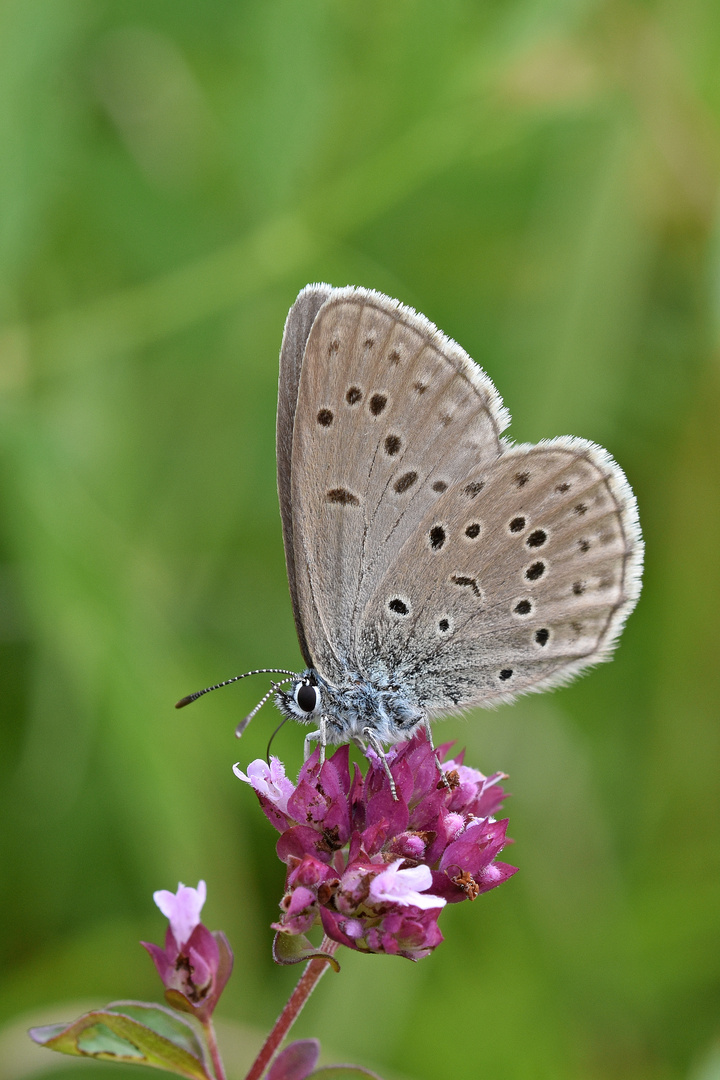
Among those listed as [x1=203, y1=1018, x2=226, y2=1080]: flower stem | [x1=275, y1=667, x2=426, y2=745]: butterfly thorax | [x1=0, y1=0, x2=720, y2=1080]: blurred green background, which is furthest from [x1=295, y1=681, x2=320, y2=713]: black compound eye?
[x1=0, y1=0, x2=720, y2=1080]: blurred green background

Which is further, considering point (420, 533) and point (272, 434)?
point (272, 434)

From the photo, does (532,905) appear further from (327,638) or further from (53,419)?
(53,419)

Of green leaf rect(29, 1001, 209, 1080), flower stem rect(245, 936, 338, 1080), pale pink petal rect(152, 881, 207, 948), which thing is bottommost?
flower stem rect(245, 936, 338, 1080)

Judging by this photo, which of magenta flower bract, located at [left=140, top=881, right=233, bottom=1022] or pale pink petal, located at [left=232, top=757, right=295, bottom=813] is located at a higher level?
pale pink petal, located at [left=232, top=757, right=295, bottom=813]

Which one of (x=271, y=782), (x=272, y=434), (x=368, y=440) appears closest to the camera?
(x=271, y=782)

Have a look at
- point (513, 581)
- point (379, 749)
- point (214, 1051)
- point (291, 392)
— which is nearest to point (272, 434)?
point (291, 392)

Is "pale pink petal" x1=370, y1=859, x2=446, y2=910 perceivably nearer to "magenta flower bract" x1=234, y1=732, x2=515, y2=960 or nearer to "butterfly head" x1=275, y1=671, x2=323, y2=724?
"magenta flower bract" x1=234, y1=732, x2=515, y2=960

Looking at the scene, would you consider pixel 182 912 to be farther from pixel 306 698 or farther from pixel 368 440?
pixel 368 440

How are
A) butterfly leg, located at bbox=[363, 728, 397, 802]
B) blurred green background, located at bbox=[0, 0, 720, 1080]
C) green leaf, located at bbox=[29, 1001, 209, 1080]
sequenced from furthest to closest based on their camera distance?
blurred green background, located at bbox=[0, 0, 720, 1080] → butterfly leg, located at bbox=[363, 728, 397, 802] → green leaf, located at bbox=[29, 1001, 209, 1080]
